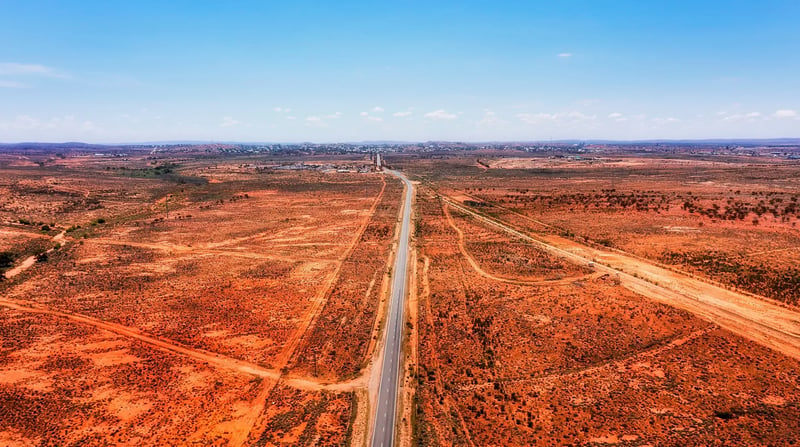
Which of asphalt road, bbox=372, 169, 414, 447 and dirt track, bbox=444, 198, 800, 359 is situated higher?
dirt track, bbox=444, 198, 800, 359

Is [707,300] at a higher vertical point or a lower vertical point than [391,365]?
higher

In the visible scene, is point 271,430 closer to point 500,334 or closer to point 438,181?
point 500,334

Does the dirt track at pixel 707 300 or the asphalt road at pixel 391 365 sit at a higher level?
the dirt track at pixel 707 300

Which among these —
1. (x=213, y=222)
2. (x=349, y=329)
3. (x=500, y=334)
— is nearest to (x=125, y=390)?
(x=349, y=329)

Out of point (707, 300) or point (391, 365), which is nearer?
point (391, 365)

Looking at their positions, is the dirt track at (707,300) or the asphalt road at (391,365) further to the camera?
the dirt track at (707,300)
